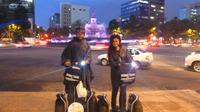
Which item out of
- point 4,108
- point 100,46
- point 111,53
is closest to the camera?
point 111,53

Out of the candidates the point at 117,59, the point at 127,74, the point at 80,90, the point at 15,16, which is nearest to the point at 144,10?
the point at 15,16

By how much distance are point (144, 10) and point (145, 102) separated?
562ft

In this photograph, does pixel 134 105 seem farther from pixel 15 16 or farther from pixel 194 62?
pixel 15 16

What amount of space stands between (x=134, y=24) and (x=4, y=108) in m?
146

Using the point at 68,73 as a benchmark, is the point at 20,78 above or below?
below

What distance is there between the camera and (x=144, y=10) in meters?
181

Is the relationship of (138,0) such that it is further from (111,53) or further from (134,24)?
(111,53)

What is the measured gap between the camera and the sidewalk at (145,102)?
10.6m

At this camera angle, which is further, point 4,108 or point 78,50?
point 4,108

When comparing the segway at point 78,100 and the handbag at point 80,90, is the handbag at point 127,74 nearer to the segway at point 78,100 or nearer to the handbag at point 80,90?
the segway at point 78,100

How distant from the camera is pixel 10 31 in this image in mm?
129750

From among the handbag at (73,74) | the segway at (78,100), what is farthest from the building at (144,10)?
the handbag at (73,74)

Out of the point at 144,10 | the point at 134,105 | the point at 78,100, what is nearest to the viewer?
the point at 78,100

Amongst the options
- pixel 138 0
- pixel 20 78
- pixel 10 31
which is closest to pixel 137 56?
pixel 20 78
